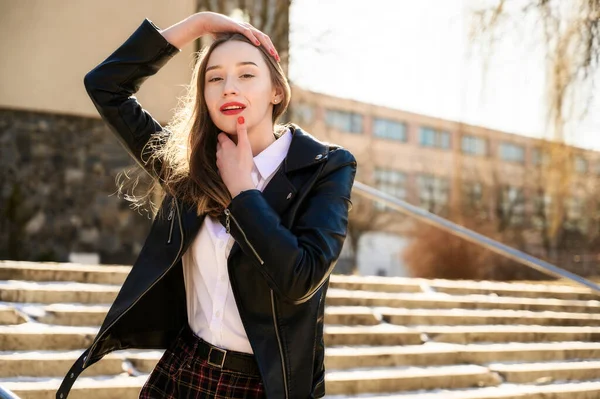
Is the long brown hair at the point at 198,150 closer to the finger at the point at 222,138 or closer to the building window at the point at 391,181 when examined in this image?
the finger at the point at 222,138

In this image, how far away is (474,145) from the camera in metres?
14.3

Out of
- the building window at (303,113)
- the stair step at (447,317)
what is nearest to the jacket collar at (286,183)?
the stair step at (447,317)

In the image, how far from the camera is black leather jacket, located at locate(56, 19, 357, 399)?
1.51 m

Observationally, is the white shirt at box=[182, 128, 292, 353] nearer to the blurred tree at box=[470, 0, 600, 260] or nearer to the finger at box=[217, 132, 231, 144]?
the finger at box=[217, 132, 231, 144]

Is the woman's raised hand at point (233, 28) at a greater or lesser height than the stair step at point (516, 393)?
greater

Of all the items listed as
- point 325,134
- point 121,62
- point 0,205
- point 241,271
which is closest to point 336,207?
point 241,271

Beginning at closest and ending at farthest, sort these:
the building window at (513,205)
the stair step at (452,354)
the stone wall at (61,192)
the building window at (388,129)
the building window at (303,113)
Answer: the stair step at (452,354) → the stone wall at (61,192) → the building window at (513,205) → the building window at (303,113) → the building window at (388,129)

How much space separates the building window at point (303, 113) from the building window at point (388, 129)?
4182 millimetres

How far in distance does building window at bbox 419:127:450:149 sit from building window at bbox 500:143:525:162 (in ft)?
11.5

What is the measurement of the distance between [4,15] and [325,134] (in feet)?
34.7

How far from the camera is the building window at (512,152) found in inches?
520

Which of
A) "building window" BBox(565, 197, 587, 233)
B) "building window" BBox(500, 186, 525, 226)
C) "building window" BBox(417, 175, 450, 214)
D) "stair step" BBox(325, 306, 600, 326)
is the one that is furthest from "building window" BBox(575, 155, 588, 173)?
"building window" BBox(417, 175, 450, 214)

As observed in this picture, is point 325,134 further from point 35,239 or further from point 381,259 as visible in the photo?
point 35,239

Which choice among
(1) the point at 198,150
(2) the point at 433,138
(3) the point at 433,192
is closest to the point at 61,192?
(1) the point at 198,150
